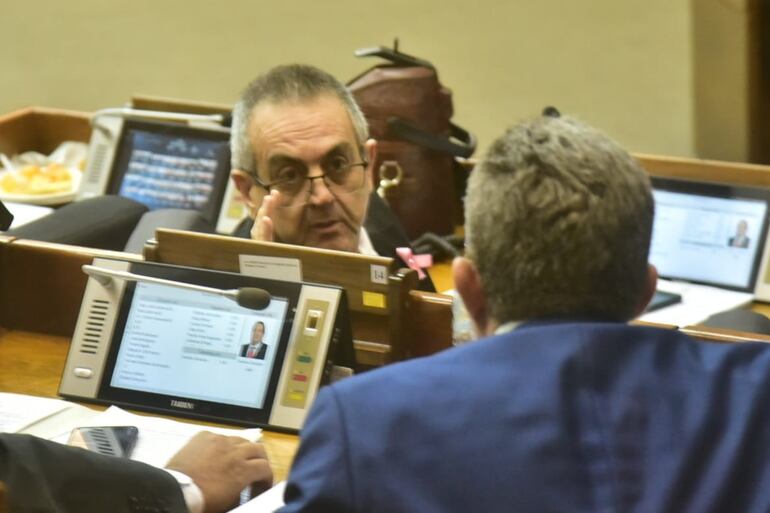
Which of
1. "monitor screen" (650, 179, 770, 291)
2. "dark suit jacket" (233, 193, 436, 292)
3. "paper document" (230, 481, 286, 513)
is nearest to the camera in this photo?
"paper document" (230, 481, 286, 513)

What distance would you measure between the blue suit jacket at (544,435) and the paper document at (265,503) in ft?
1.48

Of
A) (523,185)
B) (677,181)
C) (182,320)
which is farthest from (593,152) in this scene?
(677,181)

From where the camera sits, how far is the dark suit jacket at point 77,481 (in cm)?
143

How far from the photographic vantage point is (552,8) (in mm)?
3791

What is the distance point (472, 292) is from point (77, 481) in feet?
1.91

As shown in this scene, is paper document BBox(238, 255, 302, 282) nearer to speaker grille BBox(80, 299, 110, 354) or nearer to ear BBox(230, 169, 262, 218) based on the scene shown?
speaker grille BBox(80, 299, 110, 354)

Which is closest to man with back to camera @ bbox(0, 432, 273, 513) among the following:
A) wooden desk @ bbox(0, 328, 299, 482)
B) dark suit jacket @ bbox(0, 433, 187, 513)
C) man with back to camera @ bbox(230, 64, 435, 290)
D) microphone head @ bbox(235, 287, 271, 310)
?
dark suit jacket @ bbox(0, 433, 187, 513)

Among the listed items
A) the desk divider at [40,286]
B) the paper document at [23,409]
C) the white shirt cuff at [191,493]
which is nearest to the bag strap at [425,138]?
the desk divider at [40,286]

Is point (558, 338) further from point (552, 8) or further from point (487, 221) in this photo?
point (552, 8)

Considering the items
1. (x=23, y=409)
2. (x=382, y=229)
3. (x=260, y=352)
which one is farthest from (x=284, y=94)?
(x=23, y=409)

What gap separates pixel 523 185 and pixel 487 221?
52 millimetres

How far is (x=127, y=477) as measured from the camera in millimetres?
1533

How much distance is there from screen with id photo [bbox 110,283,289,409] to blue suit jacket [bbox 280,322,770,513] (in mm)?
727

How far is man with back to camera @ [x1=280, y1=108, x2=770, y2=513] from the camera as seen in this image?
107cm
